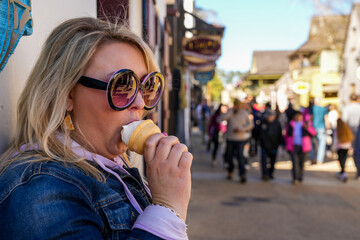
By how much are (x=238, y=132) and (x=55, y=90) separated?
7604 millimetres

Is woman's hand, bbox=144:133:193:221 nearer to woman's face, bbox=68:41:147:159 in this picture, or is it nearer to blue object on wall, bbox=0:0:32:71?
woman's face, bbox=68:41:147:159

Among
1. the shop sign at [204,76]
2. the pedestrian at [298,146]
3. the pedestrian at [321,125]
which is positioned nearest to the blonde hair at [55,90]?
the pedestrian at [298,146]

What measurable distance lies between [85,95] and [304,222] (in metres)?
5.20

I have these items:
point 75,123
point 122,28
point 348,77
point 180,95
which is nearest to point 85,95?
point 75,123

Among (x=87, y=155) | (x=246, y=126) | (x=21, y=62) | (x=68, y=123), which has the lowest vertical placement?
(x=246, y=126)

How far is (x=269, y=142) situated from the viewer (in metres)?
8.99

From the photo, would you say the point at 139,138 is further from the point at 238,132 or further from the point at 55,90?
the point at 238,132

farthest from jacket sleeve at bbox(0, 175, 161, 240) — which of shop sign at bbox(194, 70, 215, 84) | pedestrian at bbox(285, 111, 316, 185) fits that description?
shop sign at bbox(194, 70, 215, 84)

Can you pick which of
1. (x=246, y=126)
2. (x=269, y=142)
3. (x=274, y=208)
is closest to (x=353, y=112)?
(x=269, y=142)

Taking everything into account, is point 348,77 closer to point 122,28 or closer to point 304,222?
point 304,222

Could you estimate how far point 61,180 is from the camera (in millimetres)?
1104

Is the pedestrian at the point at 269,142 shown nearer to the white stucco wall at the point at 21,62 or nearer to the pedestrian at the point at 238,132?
the pedestrian at the point at 238,132

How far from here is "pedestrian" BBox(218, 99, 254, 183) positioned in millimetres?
8641

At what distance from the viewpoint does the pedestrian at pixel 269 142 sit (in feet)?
29.4
